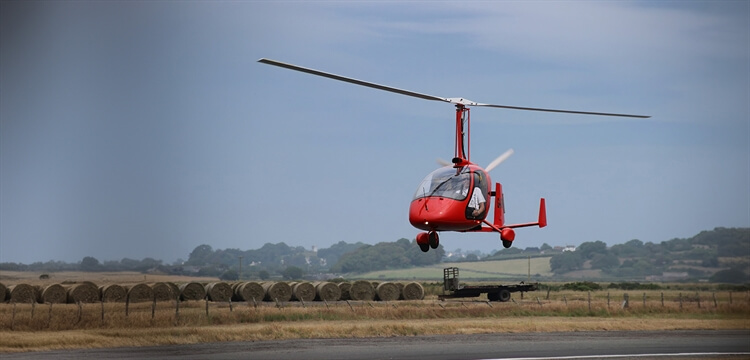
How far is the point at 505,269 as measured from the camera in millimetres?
120000

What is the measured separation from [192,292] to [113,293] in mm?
3572

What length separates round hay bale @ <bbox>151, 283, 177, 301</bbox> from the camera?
3241cm

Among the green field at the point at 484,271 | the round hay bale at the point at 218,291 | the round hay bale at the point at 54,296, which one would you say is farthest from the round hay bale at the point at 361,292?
the green field at the point at 484,271

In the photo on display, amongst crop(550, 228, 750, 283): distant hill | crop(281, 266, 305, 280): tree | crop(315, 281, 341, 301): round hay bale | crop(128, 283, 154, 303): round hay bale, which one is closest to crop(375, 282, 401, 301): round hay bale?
crop(315, 281, 341, 301): round hay bale

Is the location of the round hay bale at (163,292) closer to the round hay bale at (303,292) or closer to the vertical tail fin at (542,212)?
the round hay bale at (303,292)

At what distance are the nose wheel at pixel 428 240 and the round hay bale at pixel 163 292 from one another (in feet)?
49.3

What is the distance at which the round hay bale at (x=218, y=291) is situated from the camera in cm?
4313

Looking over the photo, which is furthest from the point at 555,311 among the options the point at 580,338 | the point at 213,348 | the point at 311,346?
the point at 213,348

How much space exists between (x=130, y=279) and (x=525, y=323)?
22032 millimetres

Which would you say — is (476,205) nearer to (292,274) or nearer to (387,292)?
(387,292)

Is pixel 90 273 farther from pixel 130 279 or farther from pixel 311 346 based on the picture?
pixel 311 346

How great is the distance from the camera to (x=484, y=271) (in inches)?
4737

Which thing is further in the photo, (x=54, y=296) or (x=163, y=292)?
Result: (x=54, y=296)

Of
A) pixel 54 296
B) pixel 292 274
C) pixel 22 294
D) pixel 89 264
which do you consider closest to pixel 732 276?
pixel 89 264
